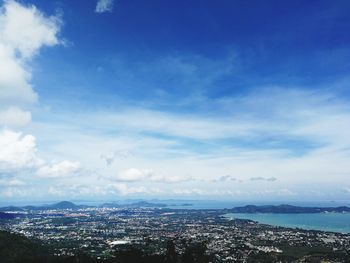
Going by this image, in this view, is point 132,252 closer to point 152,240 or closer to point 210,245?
point 210,245

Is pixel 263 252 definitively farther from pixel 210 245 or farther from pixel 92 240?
pixel 92 240

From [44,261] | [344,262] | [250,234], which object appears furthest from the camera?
[250,234]

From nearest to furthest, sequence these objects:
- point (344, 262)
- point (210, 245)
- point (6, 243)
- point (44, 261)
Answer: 1. point (44, 261)
2. point (6, 243)
3. point (344, 262)
4. point (210, 245)

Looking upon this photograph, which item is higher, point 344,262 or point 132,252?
point 132,252

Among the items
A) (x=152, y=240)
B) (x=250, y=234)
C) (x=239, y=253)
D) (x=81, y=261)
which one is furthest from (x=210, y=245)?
(x=81, y=261)

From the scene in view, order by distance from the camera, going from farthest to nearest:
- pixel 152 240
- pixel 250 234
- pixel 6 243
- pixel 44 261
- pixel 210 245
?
pixel 250 234 → pixel 152 240 → pixel 210 245 → pixel 6 243 → pixel 44 261

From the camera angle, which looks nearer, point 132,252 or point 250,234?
point 132,252

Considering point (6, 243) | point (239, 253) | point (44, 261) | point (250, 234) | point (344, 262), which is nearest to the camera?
point (44, 261)

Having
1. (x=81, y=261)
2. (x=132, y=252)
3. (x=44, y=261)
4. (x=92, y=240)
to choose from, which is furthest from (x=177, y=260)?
(x=92, y=240)

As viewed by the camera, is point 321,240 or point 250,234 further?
point 250,234
